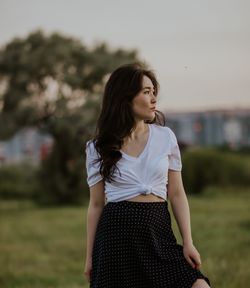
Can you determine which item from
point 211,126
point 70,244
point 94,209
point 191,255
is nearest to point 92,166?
point 94,209

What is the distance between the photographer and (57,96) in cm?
2105

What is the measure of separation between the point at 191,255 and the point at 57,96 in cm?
1834

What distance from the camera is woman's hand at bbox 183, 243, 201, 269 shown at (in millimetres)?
2922

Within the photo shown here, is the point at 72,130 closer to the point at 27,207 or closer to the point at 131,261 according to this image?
the point at 27,207

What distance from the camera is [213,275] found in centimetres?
677

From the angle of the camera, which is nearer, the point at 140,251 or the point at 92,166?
the point at 140,251

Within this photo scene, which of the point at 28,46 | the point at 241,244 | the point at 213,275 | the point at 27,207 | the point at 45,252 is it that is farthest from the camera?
the point at 28,46

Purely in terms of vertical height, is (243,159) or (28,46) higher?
(28,46)

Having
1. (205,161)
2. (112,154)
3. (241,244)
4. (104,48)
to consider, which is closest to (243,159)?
(205,161)

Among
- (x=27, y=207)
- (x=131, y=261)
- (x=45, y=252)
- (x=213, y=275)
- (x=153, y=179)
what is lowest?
(x=27, y=207)

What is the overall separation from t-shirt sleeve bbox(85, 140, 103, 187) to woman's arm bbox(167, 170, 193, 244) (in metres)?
0.29

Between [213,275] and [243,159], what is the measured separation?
690 inches

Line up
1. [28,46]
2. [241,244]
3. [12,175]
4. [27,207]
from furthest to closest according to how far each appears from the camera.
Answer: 1. [12,175]
2. [28,46]
3. [27,207]
4. [241,244]

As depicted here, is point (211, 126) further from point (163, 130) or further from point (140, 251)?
point (140, 251)
